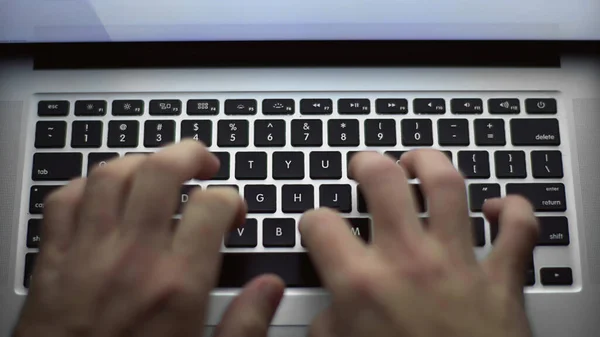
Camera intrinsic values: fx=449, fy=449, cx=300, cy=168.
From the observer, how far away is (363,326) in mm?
382

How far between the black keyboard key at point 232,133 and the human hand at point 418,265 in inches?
5.6

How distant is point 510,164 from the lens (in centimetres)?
52

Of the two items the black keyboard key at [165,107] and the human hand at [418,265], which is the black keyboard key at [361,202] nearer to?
the human hand at [418,265]

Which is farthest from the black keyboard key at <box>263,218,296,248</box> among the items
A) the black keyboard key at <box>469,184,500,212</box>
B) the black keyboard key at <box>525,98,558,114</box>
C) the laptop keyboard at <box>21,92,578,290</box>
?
the black keyboard key at <box>525,98,558,114</box>

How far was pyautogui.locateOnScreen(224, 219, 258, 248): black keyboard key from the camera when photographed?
498mm

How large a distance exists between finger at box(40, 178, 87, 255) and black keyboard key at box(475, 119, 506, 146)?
0.44 m

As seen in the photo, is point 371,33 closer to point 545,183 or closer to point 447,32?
point 447,32

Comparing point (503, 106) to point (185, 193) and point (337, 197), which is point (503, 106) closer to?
point (337, 197)

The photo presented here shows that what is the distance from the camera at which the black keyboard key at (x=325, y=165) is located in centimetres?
52

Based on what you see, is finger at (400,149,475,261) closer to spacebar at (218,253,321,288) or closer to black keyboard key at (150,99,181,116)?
spacebar at (218,253,321,288)

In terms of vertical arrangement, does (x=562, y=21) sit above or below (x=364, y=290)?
above

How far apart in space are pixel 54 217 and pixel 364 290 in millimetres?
304

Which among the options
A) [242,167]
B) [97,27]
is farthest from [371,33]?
[97,27]

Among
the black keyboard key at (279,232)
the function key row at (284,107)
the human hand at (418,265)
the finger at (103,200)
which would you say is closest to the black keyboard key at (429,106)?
the function key row at (284,107)
